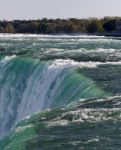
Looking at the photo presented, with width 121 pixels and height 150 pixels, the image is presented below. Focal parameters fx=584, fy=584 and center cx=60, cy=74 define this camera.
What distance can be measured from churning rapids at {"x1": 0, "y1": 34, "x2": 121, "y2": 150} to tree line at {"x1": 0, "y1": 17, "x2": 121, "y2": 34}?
6627 cm

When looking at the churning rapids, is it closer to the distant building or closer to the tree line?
the distant building

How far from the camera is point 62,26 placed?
10450 centimetres

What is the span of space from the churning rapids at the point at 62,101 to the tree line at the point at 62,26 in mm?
66275

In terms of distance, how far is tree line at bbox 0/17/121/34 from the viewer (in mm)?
96887

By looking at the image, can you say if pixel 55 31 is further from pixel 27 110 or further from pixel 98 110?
pixel 98 110

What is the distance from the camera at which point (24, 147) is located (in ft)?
38.1

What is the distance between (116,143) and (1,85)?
15261 millimetres

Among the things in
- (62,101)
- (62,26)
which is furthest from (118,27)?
(62,101)

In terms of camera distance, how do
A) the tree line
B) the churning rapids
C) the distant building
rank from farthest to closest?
the tree line → the distant building → the churning rapids

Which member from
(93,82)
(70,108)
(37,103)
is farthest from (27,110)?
(70,108)

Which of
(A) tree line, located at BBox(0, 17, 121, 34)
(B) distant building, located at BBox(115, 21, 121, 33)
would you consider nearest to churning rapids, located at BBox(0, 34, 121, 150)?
(B) distant building, located at BBox(115, 21, 121, 33)

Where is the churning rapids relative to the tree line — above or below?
above

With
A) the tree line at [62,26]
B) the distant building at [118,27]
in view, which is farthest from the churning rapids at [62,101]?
the tree line at [62,26]

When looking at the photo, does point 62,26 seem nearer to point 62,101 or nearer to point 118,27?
point 118,27
